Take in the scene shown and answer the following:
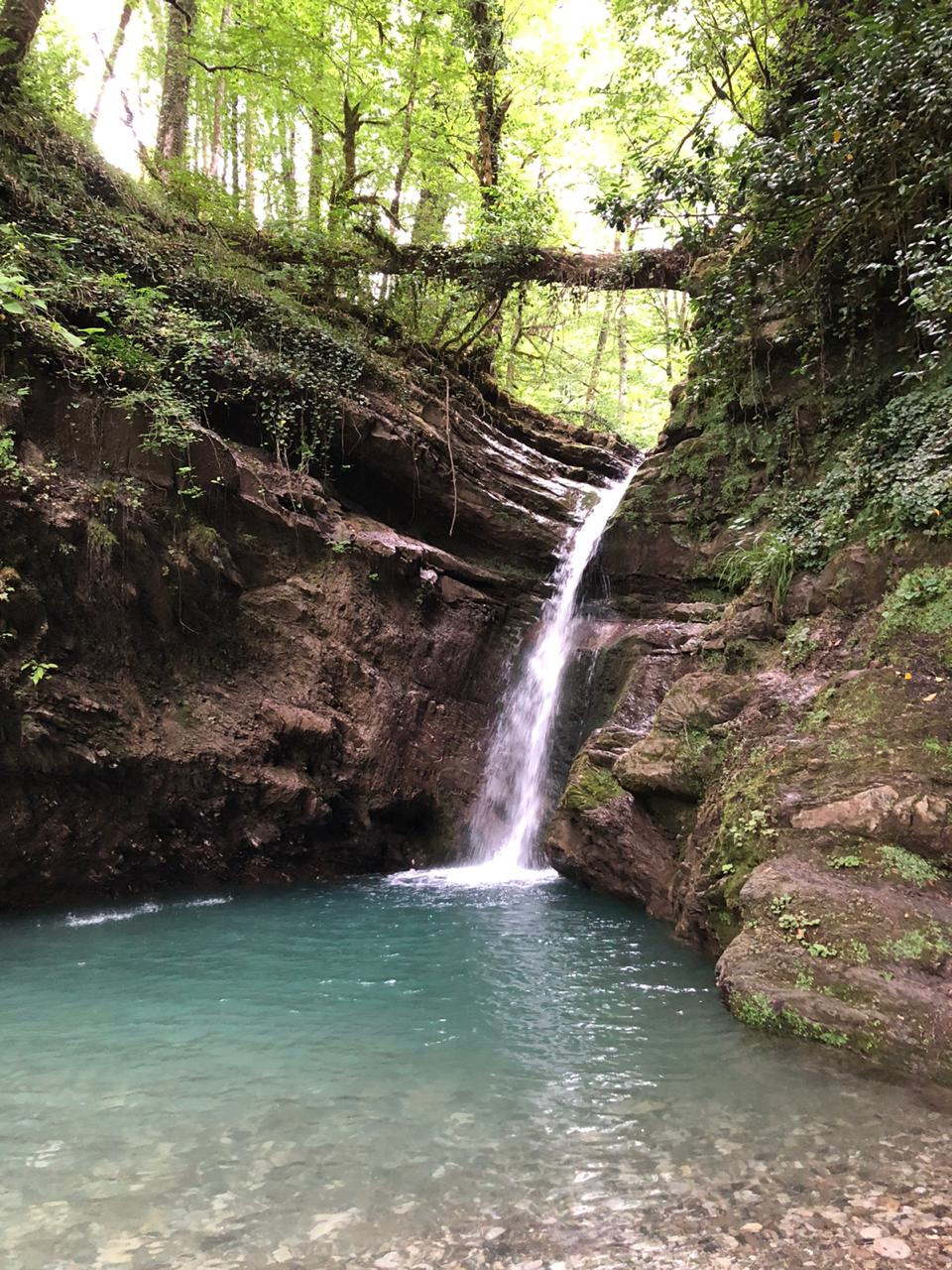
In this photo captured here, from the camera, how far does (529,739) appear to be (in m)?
11.0

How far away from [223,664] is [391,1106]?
21.9ft

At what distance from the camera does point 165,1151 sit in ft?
11.3

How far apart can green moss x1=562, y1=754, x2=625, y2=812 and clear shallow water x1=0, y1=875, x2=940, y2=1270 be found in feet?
5.96

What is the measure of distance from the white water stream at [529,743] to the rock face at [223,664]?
365 millimetres

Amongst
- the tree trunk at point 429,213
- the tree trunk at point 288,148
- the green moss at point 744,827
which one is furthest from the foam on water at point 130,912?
the tree trunk at point 288,148

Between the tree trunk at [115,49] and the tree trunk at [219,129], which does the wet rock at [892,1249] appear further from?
the tree trunk at [219,129]

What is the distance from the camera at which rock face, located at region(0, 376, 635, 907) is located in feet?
26.0

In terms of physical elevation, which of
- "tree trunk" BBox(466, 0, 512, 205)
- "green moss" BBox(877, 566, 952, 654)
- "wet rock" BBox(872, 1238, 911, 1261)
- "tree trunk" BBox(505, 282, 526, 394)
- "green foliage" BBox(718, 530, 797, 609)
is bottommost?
"wet rock" BBox(872, 1238, 911, 1261)

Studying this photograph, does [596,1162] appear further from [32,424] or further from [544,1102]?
[32,424]

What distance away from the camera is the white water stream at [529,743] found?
10281mm

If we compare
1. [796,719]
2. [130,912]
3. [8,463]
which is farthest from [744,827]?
[8,463]

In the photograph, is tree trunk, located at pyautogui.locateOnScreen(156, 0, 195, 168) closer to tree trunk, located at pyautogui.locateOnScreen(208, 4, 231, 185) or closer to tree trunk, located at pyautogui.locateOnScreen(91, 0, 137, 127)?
tree trunk, located at pyautogui.locateOnScreen(91, 0, 137, 127)

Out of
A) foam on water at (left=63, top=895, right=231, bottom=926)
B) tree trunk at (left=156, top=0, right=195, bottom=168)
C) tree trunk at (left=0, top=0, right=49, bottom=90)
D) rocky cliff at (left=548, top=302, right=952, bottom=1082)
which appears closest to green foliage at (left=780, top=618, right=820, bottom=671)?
rocky cliff at (left=548, top=302, right=952, bottom=1082)

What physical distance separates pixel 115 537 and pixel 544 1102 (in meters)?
7.49
